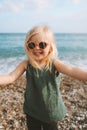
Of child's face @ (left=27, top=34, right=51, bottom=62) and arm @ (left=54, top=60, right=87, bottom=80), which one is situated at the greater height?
child's face @ (left=27, top=34, right=51, bottom=62)

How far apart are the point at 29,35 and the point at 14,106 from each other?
15.3ft

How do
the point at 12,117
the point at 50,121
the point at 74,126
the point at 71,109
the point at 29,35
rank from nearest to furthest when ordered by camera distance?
the point at 29,35, the point at 50,121, the point at 74,126, the point at 12,117, the point at 71,109

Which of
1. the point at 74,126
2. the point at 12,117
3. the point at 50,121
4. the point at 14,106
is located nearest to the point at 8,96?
the point at 14,106

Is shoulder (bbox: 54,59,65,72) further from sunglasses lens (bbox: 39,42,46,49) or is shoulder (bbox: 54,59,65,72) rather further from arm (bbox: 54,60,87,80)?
sunglasses lens (bbox: 39,42,46,49)

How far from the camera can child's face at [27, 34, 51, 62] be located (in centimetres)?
349

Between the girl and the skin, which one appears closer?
the skin

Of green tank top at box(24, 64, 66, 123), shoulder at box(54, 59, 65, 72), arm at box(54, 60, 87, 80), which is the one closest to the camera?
arm at box(54, 60, 87, 80)

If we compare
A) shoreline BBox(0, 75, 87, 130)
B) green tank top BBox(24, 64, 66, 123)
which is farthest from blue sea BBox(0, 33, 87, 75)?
green tank top BBox(24, 64, 66, 123)

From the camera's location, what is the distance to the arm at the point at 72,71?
3.28m

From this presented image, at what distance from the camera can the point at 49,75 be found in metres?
3.60

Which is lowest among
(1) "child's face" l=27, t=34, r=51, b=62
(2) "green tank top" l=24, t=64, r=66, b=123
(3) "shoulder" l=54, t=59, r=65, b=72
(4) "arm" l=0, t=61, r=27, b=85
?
(2) "green tank top" l=24, t=64, r=66, b=123

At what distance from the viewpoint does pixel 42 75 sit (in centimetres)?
360

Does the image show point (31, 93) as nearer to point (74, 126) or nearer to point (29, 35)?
point (29, 35)

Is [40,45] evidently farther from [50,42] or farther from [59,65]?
[59,65]
